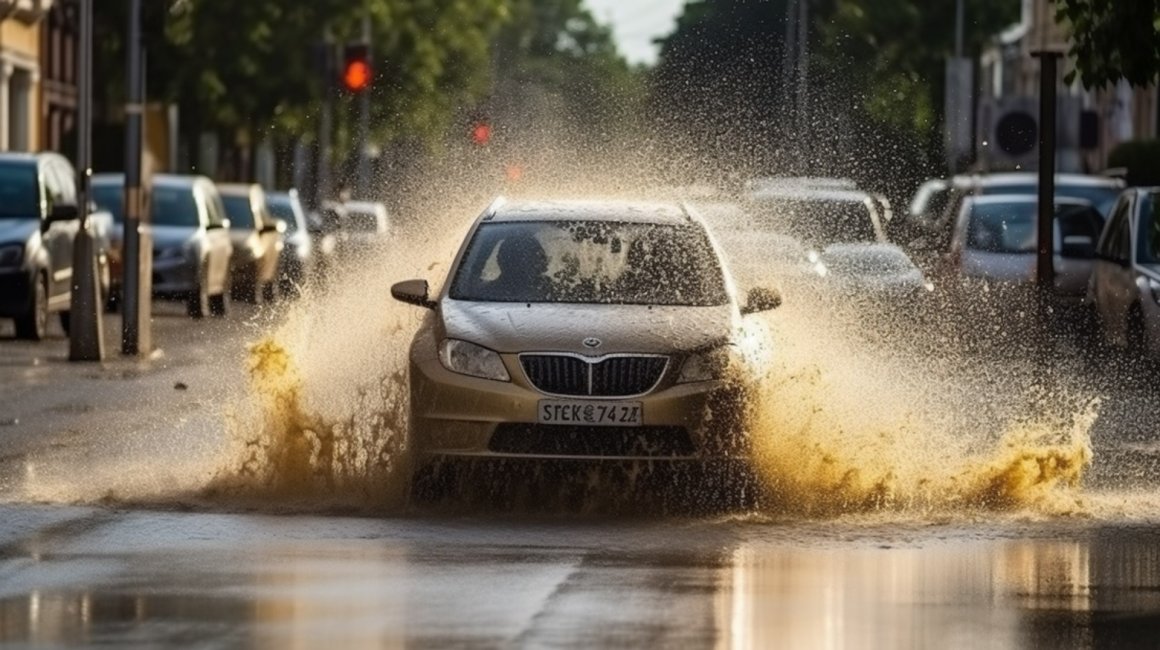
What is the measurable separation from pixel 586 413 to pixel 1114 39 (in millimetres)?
5776

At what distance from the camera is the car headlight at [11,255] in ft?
92.9

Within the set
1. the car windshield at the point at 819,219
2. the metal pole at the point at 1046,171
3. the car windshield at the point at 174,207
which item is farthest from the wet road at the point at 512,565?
the car windshield at the point at 174,207

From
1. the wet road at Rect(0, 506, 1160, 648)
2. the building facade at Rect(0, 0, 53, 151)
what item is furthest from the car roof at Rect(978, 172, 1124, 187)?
the building facade at Rect(0, 0, 53, 151)

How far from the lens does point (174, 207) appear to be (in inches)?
1507

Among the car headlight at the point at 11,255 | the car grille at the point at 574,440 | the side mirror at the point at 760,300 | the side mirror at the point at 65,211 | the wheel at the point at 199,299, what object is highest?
the side mirror at the point at 65,211

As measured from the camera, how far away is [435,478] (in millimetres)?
13844

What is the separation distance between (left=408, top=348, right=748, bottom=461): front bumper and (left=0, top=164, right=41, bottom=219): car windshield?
16.3 m

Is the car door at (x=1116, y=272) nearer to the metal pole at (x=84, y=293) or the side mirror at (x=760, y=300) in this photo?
the metal pole at (x=84, y=293)

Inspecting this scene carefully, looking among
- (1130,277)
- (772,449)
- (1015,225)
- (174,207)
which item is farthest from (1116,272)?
(174,207)

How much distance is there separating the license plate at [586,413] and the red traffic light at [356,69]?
2551 cm

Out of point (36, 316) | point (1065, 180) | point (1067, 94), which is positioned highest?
point (1067, 94)

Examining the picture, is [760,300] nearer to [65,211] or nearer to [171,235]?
[65,211]

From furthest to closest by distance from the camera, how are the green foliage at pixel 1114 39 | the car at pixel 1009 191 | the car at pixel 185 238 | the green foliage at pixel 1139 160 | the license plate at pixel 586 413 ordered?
the green foliage at pixel 1139 160 → the car at pixel 185 238 → the car at pixel 1009 191 → the green foliage at pixel 1114 39 → the license plate at pixel 586 413

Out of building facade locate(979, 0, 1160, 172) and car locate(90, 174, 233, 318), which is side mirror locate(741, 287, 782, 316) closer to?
building facade locate(979, 0, 1160, 172)
